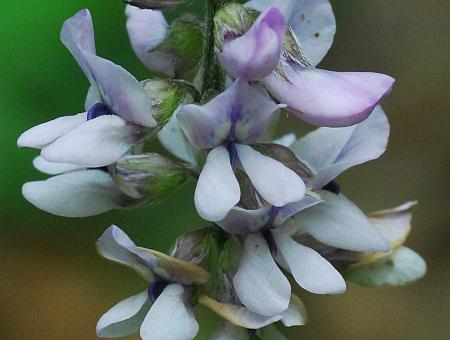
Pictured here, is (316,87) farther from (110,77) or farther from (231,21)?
(110,77)

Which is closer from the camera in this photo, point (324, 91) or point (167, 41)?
point (324, 91)

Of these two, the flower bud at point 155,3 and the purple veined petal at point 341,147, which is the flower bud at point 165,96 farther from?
the purple veined petal at point 341,147

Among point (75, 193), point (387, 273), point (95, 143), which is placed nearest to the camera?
point (95, 143)

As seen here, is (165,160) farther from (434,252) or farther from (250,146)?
(434,252)

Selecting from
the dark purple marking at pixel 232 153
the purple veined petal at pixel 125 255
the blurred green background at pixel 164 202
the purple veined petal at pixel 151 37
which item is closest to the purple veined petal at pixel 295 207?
the dark purple marking at pixel 232 153

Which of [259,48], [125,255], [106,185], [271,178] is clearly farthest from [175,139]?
[259,48]
